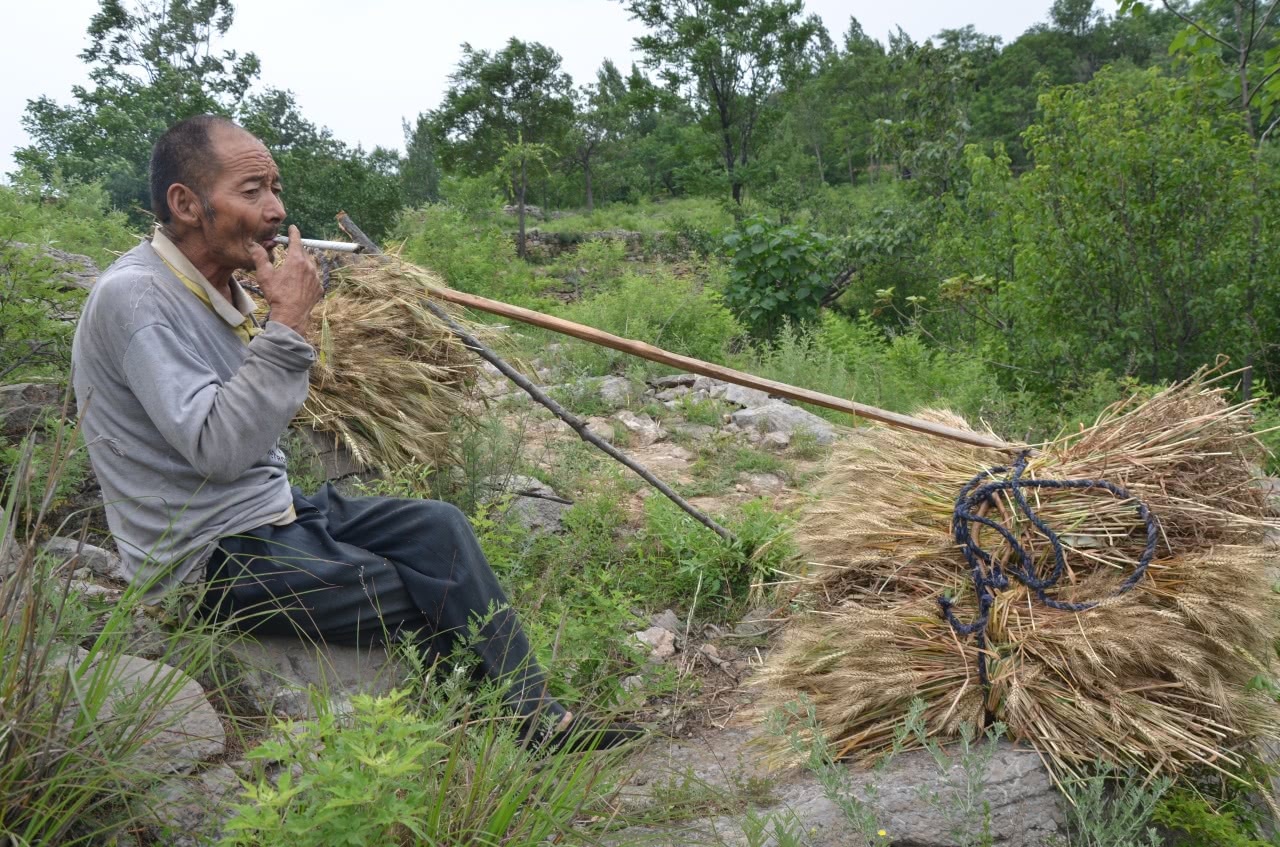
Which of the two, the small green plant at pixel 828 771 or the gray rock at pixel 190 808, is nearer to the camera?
the gray rock at pixel 190 808

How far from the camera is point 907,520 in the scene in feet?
9.20

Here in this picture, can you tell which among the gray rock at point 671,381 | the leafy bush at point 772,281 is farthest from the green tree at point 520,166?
the gray rock at point 671,381

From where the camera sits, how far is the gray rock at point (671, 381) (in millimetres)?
7565

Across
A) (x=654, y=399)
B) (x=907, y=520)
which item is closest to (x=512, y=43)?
(x=654, y=399)

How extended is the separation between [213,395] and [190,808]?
91cm

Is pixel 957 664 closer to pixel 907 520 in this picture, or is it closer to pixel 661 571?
pixel 907 520

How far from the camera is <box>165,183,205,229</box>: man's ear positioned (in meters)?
2.47

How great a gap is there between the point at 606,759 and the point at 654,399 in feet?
17.7

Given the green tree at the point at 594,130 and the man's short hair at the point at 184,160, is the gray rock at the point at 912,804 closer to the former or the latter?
the man's short hair at the point at 184,160

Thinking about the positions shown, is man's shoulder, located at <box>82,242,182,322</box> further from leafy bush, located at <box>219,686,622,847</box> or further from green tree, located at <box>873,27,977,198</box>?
green tree, located at <box>873,27,977,198</box>

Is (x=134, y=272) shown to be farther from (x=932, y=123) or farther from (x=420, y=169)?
(x=420, y=169)

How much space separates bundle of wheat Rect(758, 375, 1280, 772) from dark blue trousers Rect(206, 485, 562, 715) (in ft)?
2.39

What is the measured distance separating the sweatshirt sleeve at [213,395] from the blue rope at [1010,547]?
1697 mm

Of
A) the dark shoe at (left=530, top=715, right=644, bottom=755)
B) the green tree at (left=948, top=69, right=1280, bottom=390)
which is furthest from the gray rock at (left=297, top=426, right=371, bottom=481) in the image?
the green tree at (left=948, top=69, right=1280, bottom=390)
